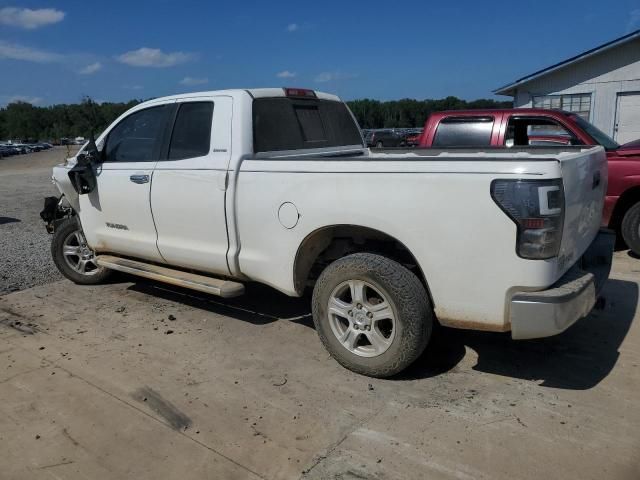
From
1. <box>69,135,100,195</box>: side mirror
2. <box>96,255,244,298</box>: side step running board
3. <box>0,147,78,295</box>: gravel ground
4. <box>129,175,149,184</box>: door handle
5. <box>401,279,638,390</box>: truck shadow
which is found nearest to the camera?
<box>401,279,638,390</box>: truck shadow

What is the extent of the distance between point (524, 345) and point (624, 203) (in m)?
3.57

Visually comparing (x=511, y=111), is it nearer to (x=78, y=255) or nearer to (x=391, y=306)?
Result: (x=391, y=306)

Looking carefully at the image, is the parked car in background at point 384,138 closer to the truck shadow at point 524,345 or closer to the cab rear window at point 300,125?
the cab rear window at point 300,125

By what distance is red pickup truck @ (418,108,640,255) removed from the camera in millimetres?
6730

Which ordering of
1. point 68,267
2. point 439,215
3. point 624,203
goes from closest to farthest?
point 439,215
point 68,267
point 624,203

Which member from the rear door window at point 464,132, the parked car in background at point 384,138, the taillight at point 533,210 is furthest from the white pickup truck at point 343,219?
the parked car in background at point 384,138

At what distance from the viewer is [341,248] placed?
420 cm

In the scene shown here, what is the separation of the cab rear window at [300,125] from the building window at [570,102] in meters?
16.2

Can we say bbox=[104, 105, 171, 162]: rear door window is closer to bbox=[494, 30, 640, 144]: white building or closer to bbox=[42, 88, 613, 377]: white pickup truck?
bbox=[42, 88, 613, 377]: white pickup truck

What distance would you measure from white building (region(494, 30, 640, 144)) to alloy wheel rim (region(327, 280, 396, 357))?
17403mm

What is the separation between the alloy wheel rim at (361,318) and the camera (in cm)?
370

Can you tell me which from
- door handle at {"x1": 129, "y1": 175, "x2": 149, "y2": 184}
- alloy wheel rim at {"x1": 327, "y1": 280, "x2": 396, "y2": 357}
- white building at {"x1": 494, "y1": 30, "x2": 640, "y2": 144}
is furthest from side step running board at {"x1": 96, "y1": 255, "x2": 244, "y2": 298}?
white building at {"x1": 494, "y1": 30, "x2": 640, "y2": 144}

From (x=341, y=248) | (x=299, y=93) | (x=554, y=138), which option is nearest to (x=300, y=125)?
(x=299, y=93)

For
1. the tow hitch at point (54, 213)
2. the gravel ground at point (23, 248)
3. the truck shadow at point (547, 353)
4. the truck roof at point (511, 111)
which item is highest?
the truck roof at point (511, 111)
